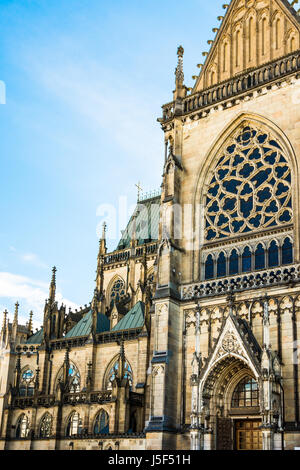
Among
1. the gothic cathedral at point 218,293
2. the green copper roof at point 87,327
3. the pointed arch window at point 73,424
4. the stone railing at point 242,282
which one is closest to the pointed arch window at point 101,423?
the gothic cathedral at point 218,293

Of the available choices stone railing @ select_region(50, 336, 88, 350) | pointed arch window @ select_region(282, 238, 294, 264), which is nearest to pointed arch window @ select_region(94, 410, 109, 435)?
stone railing @ select_region(50, 336, 88, 350)

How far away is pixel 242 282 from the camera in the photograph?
87.1ft

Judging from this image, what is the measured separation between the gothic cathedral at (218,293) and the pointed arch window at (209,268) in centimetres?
7

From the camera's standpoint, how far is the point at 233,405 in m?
26.1

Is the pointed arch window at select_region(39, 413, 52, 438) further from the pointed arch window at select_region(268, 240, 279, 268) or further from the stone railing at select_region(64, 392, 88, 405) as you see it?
the pointed arch window at select_region(268, 240, 279, 268)

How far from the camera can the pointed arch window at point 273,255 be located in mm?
26480

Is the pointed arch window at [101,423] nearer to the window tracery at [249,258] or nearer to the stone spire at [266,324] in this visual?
the window tracery at [249,258]

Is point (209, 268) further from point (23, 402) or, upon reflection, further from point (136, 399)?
point (23, 402)

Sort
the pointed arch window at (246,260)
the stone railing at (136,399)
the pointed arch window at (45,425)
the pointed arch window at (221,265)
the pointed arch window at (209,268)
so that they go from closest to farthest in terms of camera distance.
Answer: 1. the pointed arch window at (246,260)
2. the pointed arch window at (221,265)
3. the pointed arch window at (209,268)
4. the stone railing at (136,399)
5. the pointed arch window at (45,425)

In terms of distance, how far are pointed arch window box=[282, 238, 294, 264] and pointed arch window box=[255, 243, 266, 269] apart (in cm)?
95

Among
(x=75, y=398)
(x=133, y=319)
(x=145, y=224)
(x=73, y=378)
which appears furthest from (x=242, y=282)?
(x=145, y=224)

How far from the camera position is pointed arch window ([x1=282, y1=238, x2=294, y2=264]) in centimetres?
2608

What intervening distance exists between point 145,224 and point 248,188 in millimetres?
25111
